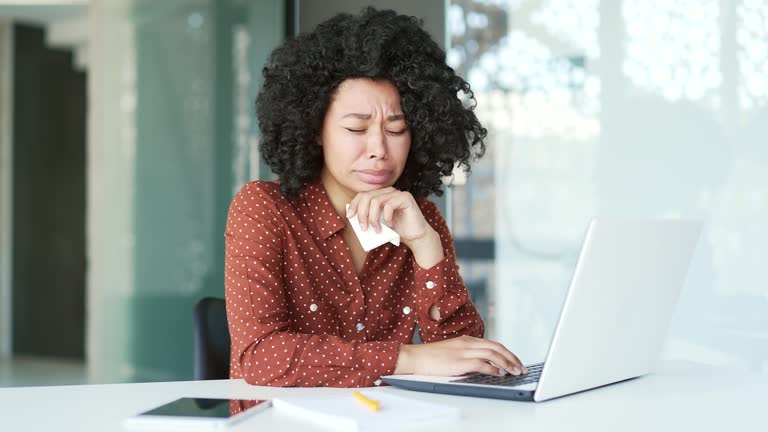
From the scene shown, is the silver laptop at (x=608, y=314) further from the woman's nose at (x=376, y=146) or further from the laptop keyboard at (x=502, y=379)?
the woman's nose at (x=376, y=146)

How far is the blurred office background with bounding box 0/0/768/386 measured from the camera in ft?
11.0

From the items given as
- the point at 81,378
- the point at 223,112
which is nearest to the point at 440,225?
the point at 223,112

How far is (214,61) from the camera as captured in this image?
13.1ft

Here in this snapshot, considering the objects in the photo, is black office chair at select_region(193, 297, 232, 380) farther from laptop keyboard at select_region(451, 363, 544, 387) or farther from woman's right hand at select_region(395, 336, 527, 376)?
laptop keyboard at select_region(451, 363, 544, 387)

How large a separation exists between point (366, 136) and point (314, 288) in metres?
0.37

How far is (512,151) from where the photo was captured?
12.1ft

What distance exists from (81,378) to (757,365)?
4.82 meters

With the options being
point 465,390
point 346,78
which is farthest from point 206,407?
point 346,78

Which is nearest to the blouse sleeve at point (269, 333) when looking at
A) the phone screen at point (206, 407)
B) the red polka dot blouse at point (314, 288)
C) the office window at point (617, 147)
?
the red polka dot blouse at point (314, 288)

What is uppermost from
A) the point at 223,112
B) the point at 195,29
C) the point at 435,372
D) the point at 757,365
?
the point at 195,29

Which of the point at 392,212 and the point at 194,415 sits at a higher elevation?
the point at 392,212

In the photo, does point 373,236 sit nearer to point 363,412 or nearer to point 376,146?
point 376,146

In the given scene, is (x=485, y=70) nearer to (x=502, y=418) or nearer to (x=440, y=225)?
(x=440, y=225)

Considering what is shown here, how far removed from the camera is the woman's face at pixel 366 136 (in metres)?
1.99
